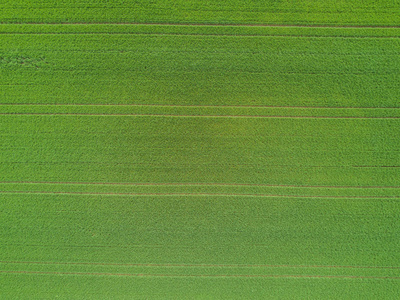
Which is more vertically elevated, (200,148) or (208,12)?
(208,12)

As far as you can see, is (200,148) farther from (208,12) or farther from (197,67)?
(208,12)

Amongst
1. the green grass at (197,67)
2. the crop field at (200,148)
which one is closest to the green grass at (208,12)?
the crop field at (200,148)

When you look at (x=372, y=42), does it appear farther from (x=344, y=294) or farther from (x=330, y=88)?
(x=344, y=294)

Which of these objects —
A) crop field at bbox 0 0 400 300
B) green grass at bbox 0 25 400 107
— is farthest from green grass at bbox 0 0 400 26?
green grass at bbox 0 25 400 107

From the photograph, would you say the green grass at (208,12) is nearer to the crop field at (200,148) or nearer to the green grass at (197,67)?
the crop field at (200,148)

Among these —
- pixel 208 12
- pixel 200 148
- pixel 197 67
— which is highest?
pixel 208 12

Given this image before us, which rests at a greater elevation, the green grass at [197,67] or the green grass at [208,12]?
the green grass at [208,12]

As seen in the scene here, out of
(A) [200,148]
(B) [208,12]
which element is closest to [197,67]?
(B) [208,12]

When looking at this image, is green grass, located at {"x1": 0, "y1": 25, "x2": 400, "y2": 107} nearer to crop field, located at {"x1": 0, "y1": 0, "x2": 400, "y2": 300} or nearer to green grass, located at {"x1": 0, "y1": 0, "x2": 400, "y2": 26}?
crop field, located at {"x1": 0, "y1": 0, "x2": 400, "y2": 300}
